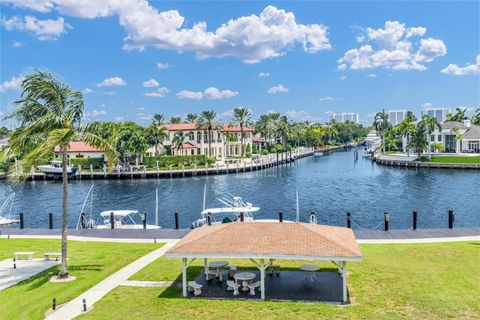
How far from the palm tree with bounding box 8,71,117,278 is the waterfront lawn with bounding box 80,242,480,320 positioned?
5223 millimetres

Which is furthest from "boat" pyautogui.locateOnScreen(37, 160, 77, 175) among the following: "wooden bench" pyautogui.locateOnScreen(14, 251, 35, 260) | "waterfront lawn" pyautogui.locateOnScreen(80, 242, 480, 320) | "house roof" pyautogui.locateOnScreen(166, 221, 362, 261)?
"house roof" pyautogui.locateOnScreen(166, 221, 362, 261)

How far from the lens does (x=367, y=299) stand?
1694 centimetres

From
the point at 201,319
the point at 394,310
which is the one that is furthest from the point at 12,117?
the point at 394,310

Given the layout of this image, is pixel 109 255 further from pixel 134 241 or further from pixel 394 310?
pixel 394 310

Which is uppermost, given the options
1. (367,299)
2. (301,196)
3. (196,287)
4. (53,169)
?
(53,169)

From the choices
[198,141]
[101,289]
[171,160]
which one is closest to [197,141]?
[198,141]

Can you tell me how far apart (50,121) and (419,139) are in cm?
10599

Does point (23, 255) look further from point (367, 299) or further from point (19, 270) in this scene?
point (367, 299)

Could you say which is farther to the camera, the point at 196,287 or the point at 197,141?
the point at 197,141

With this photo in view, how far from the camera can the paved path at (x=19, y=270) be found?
66.3ft

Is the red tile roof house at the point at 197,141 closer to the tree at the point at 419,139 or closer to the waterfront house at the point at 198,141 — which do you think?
the waterfront house at the point at 198,141

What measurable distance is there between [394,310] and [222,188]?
196 feet

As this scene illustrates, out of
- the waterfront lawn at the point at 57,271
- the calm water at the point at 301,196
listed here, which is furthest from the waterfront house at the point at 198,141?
the waterfront lawn at the point at 57,271

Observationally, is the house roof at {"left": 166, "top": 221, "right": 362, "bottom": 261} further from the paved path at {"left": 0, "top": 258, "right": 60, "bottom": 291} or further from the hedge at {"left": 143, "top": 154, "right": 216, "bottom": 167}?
the hedge at {"left": 143, "top": 154, "right": 216, "bottom": 167}
